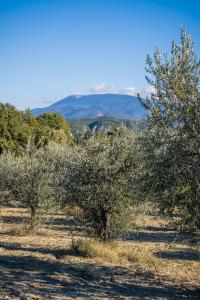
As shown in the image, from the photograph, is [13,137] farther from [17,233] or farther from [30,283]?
[30,283]

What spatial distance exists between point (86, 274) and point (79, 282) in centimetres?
130

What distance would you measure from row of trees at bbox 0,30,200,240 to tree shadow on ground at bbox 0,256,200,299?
119 inches

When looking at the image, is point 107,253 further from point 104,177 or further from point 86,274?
point 104,177

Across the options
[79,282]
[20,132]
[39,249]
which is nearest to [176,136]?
[79,282]

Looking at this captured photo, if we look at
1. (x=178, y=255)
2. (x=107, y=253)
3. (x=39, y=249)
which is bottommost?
(x=178, y=255)

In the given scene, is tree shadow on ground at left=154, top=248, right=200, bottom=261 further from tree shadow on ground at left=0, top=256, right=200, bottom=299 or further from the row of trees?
tree shadow on ground at left=0, top=256, right=200, bottom=299

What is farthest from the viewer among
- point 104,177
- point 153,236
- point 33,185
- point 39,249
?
point 153,236

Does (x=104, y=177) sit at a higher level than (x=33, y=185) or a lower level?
higher

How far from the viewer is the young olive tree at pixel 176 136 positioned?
14.8 meters

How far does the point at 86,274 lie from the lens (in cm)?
1823

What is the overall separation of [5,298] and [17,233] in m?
19.0

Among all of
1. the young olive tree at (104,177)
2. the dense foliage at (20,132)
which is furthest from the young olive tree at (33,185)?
the dense foliage at (20,132)

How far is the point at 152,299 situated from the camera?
50.2ft

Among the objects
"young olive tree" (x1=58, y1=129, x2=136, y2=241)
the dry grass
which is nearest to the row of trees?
"young olive tree" (x1=58, y1=129, x2=136, y2=241)
